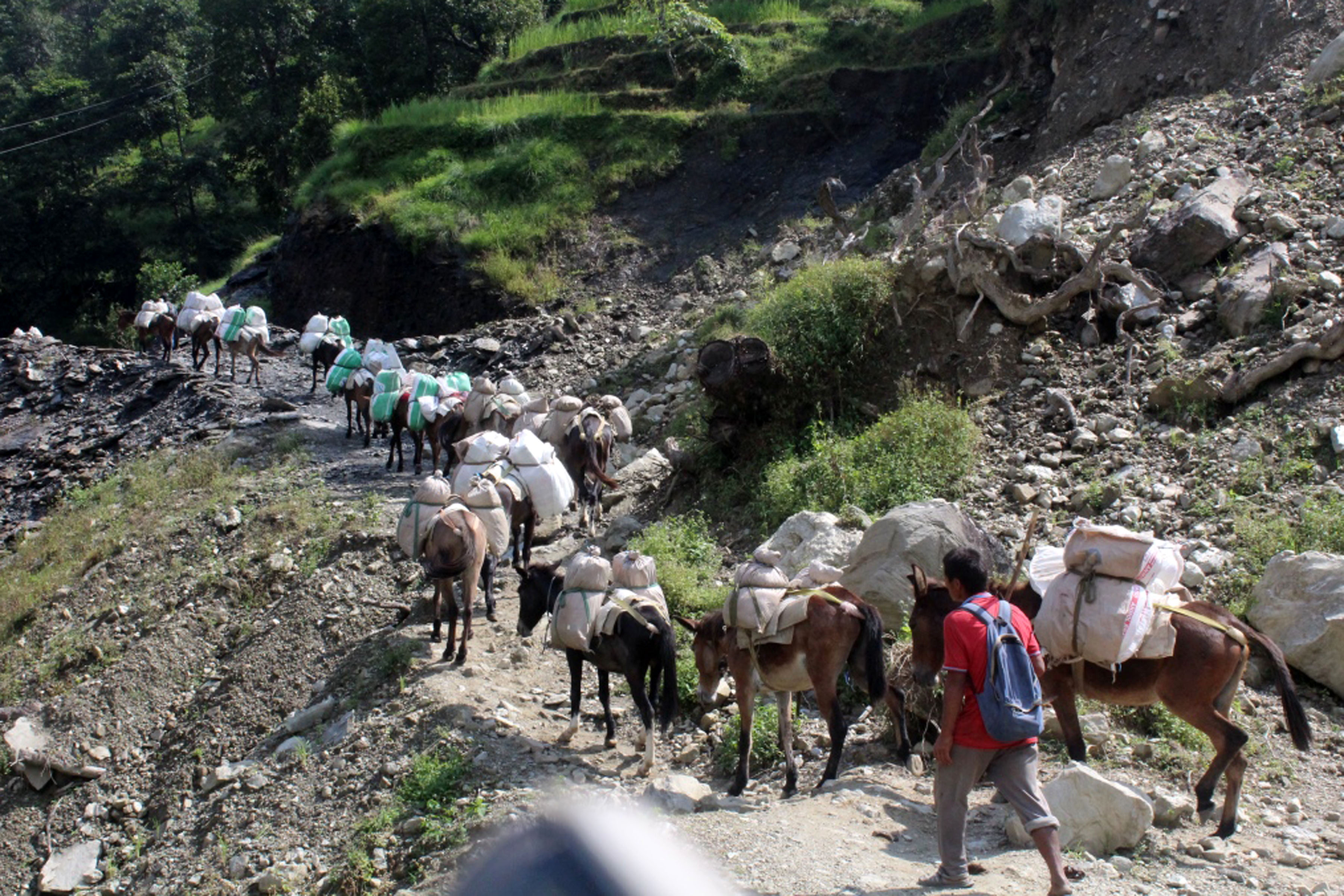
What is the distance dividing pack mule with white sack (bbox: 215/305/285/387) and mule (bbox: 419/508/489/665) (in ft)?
46.2

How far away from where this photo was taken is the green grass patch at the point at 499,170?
2830 centimetres

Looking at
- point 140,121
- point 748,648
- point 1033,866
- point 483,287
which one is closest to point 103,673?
point 748,648

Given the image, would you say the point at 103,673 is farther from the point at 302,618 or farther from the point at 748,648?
the point at 748,648

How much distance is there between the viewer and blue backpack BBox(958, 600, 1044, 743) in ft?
17.3

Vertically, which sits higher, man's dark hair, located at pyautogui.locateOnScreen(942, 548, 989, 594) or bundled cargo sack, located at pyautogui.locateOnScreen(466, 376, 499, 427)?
man's dark hair, located at pyautogui.locateOnScreen(942, 548, 989, 594)

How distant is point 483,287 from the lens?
27531mm

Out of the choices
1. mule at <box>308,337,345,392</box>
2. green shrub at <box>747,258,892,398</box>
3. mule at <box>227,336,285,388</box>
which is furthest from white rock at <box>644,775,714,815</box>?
mule at <box>227,336,285,388</box>

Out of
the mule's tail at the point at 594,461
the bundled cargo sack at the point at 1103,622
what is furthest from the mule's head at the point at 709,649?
the mule's tail at the point at 594,461

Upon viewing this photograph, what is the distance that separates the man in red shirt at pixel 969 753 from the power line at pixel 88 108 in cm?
4766

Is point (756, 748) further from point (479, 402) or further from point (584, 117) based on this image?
point (584, 117)

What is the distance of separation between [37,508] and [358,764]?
14.8 metres

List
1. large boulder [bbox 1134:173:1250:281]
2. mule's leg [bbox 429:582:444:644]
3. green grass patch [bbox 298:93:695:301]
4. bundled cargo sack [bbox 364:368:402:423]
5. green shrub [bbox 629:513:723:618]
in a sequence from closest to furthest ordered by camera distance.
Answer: mule's leg [bbox 429:582:444:644] → green shrub [bbox 629:513:723:618] → large boulder [bbox 1134:173:1250:281] → bundled cargo sack [bbox 364:368:402:423] → green grass patch [bbox 298:93:695:301]

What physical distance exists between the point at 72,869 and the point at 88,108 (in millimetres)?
44653

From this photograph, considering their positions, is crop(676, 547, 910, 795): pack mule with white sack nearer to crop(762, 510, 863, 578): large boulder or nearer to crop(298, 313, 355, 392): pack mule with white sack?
crop(762, 510, 863, 578): large boulder
